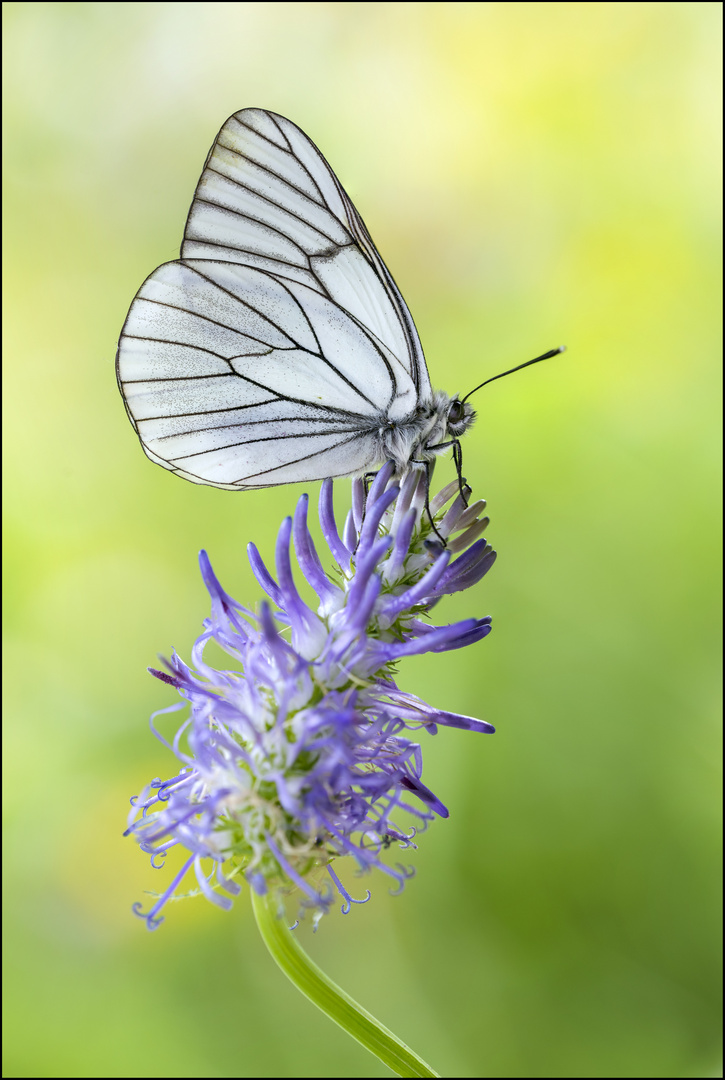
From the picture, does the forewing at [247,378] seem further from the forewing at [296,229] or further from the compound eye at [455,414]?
the compound eye at [455,414]

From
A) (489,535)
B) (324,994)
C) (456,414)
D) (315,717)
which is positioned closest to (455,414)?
(456,414)

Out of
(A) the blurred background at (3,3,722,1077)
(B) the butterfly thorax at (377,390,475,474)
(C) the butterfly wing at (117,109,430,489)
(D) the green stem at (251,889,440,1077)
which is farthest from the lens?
(A) the blurred background at (3,3,722,1077)

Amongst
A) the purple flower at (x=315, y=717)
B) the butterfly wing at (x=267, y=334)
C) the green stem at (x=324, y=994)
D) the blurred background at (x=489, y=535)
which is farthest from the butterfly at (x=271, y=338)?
the blurred background at (x=489, y=535)

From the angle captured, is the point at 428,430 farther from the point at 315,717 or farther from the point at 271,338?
the point at 315,717

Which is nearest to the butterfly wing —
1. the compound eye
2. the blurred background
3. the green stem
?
the compound eye

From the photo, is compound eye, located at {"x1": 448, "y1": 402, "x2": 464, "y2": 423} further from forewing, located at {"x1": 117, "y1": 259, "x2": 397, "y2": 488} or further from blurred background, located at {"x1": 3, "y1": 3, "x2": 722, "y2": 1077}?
blurred background, located at {"x1": 3, "y1": 3, "x2": 722, "y2": 1077}

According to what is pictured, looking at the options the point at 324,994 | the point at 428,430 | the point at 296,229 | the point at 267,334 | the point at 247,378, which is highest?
the point at 296,229

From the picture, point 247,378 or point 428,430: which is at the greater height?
point 247,378
